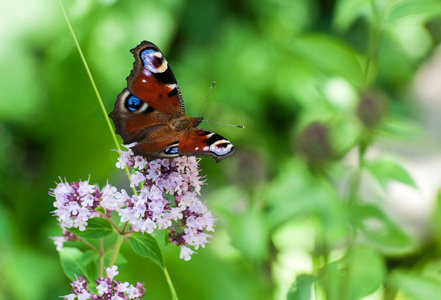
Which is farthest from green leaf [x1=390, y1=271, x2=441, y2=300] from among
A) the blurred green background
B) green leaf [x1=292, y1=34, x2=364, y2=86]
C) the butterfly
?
the butterfly

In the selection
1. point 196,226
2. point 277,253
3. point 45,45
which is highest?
point 45,45

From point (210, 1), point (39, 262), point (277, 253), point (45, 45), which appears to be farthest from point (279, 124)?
point (39, 262)

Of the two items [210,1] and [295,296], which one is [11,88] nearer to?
[210,1]

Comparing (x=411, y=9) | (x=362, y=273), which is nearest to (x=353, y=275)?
(x=362, y=273)

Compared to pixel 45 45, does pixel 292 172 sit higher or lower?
lower

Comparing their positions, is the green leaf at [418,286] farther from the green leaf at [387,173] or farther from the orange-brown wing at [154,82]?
the orange-brown wing at [154,82]

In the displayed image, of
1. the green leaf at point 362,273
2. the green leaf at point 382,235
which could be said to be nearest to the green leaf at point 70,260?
the green leaf at point 362,273
